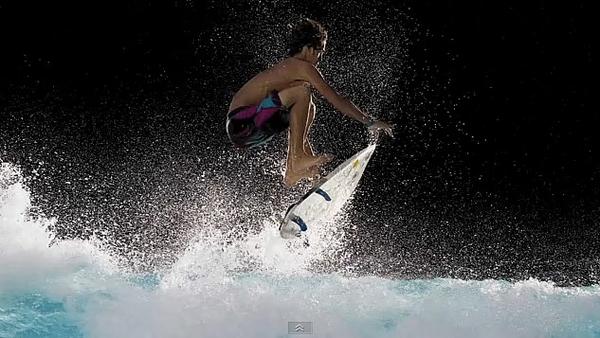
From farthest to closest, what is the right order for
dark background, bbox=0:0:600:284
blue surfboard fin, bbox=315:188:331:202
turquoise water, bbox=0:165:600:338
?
dark background, bbox=0:0:600:284 → turquoise water, bbox=0:165:600:338 → blue surfboard fin, bbox=315:188:331:202

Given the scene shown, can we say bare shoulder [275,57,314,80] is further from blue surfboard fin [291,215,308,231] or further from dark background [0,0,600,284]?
dark background [0,0,600,284]

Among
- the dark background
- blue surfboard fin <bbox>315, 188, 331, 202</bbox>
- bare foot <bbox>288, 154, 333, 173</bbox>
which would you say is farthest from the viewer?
the dark background

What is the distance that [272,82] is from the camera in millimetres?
2953

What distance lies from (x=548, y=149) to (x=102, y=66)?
3655 millimetres

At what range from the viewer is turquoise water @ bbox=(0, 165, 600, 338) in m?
4.54

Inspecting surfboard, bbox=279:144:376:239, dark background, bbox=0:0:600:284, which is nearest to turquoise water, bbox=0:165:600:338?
dark background, bbox=0:0:600:284

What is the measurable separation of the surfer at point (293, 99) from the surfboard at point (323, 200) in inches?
7.4

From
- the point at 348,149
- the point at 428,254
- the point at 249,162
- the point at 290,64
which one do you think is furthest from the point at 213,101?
the point at 290,64

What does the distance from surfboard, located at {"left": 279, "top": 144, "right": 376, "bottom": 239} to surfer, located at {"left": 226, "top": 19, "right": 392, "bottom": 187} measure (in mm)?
187

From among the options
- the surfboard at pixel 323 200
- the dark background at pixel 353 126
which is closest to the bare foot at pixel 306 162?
the surfboard at pixel 323 200

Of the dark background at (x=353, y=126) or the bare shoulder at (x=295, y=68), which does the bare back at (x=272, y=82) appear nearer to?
the bare shoulder at (x=295, y=68)

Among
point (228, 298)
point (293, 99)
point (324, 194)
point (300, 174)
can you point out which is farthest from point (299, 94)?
point (228, 298)

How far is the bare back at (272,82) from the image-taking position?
2.92 metres

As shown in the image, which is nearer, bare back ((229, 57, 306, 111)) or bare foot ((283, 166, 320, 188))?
bare back ((229, 57, 306, 111))
